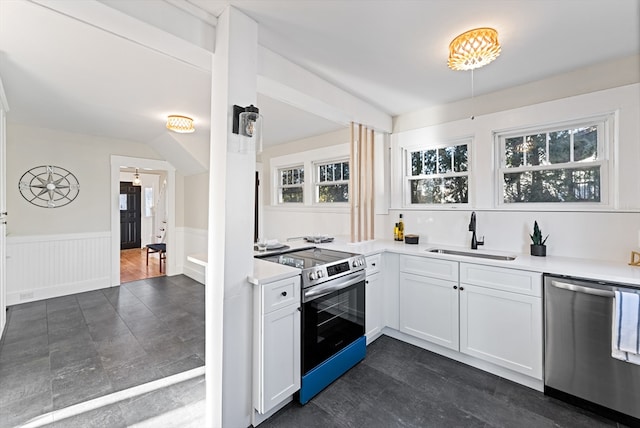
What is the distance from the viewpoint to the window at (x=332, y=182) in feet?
13.1

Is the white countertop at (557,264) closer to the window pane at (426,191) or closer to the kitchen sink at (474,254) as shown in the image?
the kitchen sink at (474,254)

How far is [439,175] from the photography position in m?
3.12

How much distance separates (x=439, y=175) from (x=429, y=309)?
4.89ft

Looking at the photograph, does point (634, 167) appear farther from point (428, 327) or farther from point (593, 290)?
point (428, 327)

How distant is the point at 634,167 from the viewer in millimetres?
2043

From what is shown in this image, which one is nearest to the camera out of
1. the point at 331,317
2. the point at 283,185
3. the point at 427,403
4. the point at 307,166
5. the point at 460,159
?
the point at 427,403

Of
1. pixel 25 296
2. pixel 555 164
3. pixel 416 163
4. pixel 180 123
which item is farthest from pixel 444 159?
pixel 25 296

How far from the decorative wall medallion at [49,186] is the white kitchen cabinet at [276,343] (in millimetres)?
4343

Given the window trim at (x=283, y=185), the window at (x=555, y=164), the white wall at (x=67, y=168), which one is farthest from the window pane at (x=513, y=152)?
the white wall at (x=67, y=168)

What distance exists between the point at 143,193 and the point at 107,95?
269 inches

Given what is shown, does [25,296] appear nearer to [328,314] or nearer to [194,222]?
[194,222]

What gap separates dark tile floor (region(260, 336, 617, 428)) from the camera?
1702 mm

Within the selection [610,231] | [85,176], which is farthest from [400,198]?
[85,176]

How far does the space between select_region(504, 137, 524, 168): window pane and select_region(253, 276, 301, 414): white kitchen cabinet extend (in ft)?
7.86
